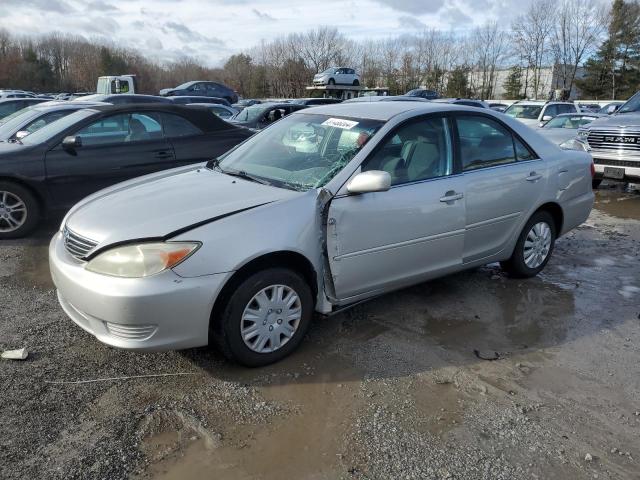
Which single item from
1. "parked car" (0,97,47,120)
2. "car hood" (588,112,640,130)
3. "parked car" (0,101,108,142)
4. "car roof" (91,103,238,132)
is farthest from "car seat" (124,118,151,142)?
"parked car" (0,97,47,120)

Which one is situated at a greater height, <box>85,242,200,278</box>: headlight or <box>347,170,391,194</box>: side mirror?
<box>347,170,391,194</box>: side mirror

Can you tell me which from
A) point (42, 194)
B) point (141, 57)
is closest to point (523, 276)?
point (42, 194)

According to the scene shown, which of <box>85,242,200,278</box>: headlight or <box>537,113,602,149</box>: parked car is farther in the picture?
<box>537,113,602,149</box>: parked car

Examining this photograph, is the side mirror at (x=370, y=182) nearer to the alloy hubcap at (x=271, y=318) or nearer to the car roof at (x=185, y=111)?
the alloy hubcap at (x=271, y=318)

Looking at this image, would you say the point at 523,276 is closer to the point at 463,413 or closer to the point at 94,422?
the point at 463,413

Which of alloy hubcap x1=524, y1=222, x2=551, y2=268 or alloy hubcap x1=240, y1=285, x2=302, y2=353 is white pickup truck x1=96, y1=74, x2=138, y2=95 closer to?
alloy hubcap x1=524, y1=222, x2=551, y2=268

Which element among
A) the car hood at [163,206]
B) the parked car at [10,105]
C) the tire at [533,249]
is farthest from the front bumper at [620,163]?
the parked car at [10,105]

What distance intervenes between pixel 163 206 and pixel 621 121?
28.8 feet

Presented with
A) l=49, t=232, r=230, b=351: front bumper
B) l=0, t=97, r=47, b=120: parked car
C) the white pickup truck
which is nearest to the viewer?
l=49, t=232, r=230, b=351: front bumper

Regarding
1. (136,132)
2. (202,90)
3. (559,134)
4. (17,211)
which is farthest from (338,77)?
(17,211)

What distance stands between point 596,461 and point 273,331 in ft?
6.33

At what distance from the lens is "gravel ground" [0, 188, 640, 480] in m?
2.58

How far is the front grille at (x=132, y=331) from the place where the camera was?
9.66 feet

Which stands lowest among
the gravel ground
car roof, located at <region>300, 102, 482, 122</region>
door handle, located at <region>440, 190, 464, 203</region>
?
the gravel ground
